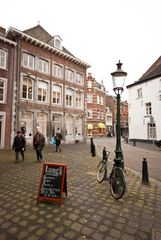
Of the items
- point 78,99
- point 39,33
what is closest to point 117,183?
A: point 78,99

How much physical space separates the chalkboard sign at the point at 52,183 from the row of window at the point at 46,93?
1398 centimetres

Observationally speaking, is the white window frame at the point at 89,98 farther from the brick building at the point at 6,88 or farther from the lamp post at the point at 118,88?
the lamp post at the point at 118,88

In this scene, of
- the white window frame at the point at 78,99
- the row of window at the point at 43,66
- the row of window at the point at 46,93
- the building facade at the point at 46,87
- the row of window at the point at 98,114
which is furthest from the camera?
the row of window at the point at 98,114

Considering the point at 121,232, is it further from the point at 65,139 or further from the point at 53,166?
the point at 65,139

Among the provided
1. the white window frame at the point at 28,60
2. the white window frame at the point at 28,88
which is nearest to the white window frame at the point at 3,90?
the white window frame at the point at 28,88

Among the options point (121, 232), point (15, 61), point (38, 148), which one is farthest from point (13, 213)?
point (15, 61)

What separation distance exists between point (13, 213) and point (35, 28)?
70.9ft

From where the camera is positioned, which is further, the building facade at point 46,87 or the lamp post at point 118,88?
the building facade at point 46,87

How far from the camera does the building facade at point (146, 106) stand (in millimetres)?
20672

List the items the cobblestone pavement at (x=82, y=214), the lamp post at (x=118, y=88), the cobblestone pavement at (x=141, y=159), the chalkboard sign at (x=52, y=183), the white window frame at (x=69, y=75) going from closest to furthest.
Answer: the cobblestone pavement at (x=82, y=214) < the chalkboard sign at (x=52, y=183) < the lamp post at (x=118, y=88) < the cobblestone pavement at (x=141, y=159) < the white window frame at (x=69, y=75)

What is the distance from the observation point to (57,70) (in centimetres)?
2048

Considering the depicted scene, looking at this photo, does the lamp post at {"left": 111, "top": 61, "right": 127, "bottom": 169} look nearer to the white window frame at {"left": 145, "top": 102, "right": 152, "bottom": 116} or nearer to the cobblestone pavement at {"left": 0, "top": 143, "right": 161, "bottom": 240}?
the cobblestone pavement at {"left": 0, "top": 143, "right": 161, "bottom": 240}

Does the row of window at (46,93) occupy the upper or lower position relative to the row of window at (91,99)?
lower

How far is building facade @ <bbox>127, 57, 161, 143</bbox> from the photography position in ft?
67.8
